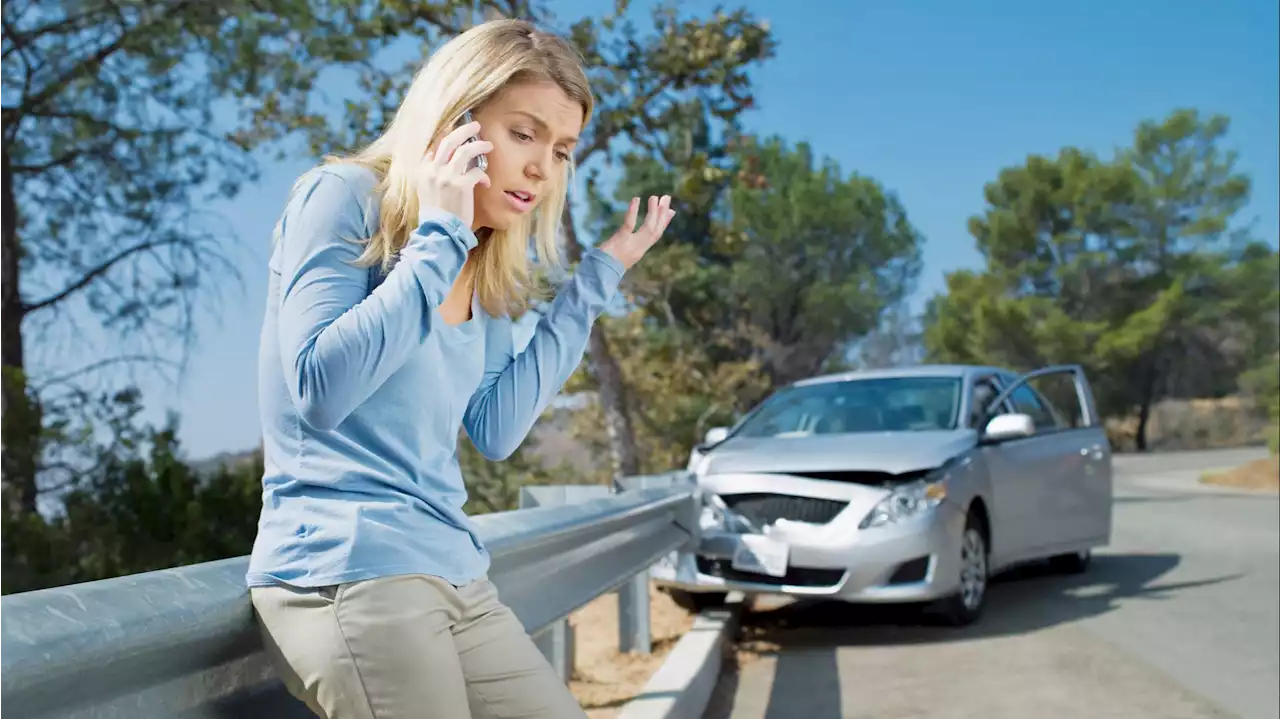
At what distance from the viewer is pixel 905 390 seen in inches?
364

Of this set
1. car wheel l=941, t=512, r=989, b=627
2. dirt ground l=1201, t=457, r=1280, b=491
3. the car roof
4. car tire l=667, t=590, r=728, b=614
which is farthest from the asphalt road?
dirt ground l=1201, t=457, r=1280, b=491

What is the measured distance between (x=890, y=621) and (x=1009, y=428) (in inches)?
55.5

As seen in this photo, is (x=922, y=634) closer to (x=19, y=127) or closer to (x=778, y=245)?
(x=19, y=127)

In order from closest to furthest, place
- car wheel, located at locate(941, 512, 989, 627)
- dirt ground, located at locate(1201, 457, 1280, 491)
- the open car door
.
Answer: car wheel, located at locate(941, 512, 989, 627) < the open car door < dirt ground, located at locate(1201, 457, 1280, 491)

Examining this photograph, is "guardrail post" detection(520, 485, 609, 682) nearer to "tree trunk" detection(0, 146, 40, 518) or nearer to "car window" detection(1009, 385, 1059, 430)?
"car window" detection(1009, 385, 1059, 430)

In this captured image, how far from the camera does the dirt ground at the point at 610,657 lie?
5965mm

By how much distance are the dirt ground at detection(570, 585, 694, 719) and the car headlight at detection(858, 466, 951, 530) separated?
1.34 metres

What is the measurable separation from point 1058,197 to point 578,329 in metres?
55.1

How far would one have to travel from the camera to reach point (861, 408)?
9.12 meters

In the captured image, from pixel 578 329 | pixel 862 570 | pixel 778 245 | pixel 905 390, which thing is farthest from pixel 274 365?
pixel 778 245

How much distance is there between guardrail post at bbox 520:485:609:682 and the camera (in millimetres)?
5284

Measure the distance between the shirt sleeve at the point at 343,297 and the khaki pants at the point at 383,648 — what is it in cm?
26

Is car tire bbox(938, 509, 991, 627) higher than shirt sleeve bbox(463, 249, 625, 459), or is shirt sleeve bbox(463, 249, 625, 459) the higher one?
shirt sleeve bbox(463, 249, 625, 459)

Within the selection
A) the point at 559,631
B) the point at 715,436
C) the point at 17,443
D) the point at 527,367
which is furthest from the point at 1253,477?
the point at 527,367
